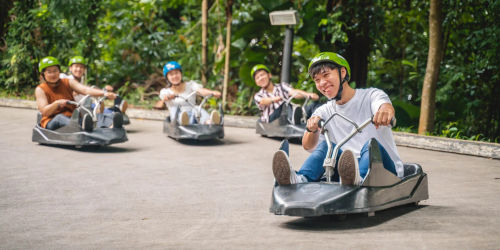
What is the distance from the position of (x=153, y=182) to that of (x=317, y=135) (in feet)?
7.67

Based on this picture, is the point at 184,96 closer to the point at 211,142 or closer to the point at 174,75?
the point at 174,75

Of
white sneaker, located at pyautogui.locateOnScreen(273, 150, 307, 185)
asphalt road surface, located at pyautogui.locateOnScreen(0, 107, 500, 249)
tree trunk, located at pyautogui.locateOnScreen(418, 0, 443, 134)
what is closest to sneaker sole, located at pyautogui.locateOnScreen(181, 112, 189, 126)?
asphalt road surface, located at pyautogui.locateOnScreen(0, 107, 500, 249)

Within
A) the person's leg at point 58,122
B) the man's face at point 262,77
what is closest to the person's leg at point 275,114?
the man's face at point 262,77

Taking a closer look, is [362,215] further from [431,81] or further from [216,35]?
[216,35]

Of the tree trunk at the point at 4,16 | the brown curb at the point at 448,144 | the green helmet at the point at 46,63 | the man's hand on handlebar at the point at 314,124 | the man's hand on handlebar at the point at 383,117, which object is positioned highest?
the tree trunk at the point at 4,16

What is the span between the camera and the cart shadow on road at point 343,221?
4.79 m

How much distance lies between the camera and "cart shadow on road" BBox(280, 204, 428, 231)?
15.7 ft

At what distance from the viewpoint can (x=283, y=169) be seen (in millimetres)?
4938

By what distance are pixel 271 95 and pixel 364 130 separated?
6.47m

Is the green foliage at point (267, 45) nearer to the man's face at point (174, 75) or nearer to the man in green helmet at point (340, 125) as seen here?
the man's face at point (174, 75)

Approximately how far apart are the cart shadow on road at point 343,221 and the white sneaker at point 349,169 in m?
0.30

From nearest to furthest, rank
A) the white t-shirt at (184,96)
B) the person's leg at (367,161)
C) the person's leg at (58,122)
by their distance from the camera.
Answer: the person's leg at (367,161)
the person's leg at (58,122)
the white t-shirt at (184,96)

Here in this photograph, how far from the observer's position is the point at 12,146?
985 cm

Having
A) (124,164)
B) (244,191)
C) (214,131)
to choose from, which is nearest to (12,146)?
(124,164)
